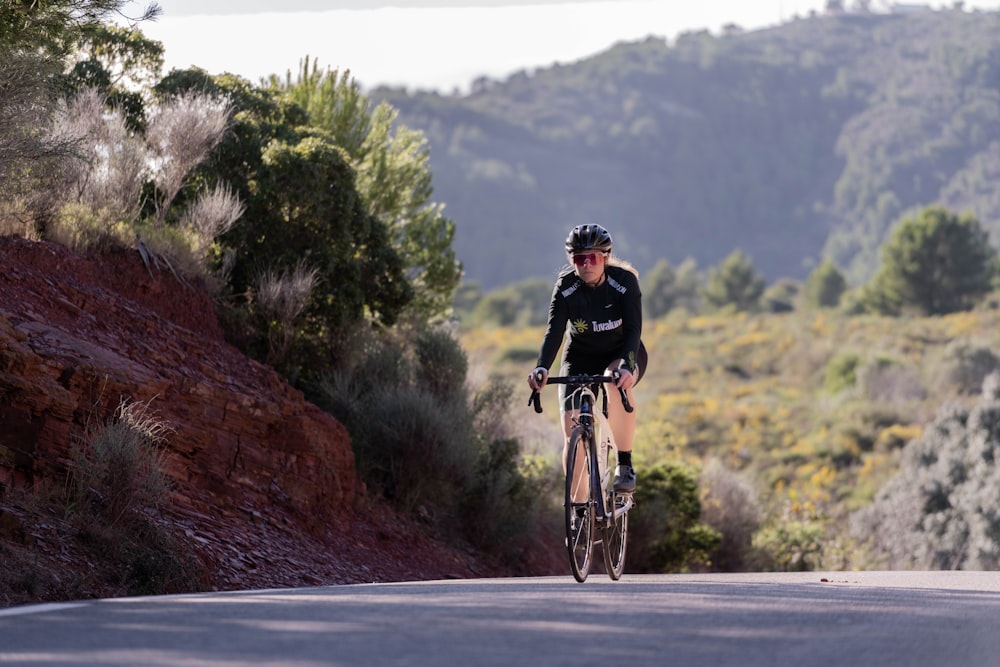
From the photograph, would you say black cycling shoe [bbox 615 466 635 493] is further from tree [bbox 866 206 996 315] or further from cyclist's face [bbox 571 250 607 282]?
tree [bbox 866 206 996 315]

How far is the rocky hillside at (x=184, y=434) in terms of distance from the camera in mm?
11352

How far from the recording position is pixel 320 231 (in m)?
18.1

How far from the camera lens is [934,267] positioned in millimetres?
79875

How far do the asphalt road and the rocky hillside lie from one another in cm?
284

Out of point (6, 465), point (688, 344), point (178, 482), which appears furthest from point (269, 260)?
point (688, 344)

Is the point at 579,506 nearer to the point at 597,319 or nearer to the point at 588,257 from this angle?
the point at 597,319

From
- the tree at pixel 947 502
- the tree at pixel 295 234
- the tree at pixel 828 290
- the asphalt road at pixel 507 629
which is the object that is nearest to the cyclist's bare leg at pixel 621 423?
the asphalt road at pixel 507 629

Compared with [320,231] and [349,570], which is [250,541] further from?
[320,231]

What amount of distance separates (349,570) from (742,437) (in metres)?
43.4

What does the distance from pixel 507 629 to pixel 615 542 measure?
4.20 m

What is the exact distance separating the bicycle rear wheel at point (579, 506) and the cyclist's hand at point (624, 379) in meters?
0.39

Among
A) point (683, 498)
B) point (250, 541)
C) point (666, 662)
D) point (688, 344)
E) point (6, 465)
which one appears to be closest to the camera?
point (666, 662)

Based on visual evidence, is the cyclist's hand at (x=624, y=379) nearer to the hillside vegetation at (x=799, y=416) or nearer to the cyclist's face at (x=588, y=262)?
the cyclist's face at (x=588, y=262)

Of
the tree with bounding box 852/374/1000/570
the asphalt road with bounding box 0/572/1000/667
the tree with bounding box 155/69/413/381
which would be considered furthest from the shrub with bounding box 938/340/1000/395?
the asphalt road with bounding box 0/572/1000/667
